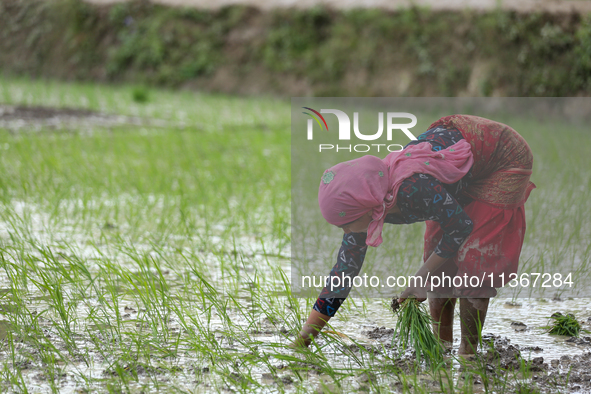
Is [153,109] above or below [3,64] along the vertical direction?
below

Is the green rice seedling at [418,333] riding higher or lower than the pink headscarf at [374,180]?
lower

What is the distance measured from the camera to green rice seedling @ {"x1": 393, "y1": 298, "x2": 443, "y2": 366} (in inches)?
76.6

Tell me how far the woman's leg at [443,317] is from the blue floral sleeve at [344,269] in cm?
39

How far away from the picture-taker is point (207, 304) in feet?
8.30

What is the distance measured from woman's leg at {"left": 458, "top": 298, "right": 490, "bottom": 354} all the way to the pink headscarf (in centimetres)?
45

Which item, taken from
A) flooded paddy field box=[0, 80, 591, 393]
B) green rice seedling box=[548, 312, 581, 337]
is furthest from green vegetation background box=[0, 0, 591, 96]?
green rice seedling box=[548, 312, 581, 337]

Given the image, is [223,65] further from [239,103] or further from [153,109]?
[153,109]

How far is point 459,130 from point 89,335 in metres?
1.45

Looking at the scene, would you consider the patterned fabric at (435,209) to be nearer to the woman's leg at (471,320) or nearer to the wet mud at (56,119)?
the woman's leg at (471,320)

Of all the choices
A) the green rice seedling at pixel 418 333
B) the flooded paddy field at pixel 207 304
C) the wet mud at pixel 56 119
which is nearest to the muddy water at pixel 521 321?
the flooded paddy field at pixel 207 304

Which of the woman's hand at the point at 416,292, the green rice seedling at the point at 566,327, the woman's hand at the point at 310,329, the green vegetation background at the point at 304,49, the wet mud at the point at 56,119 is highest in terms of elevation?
the green vegetation background at the point at 304,49

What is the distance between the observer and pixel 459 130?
6.21 feet

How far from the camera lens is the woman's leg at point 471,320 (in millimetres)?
1959

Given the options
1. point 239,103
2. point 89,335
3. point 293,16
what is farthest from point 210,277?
point 293,16
